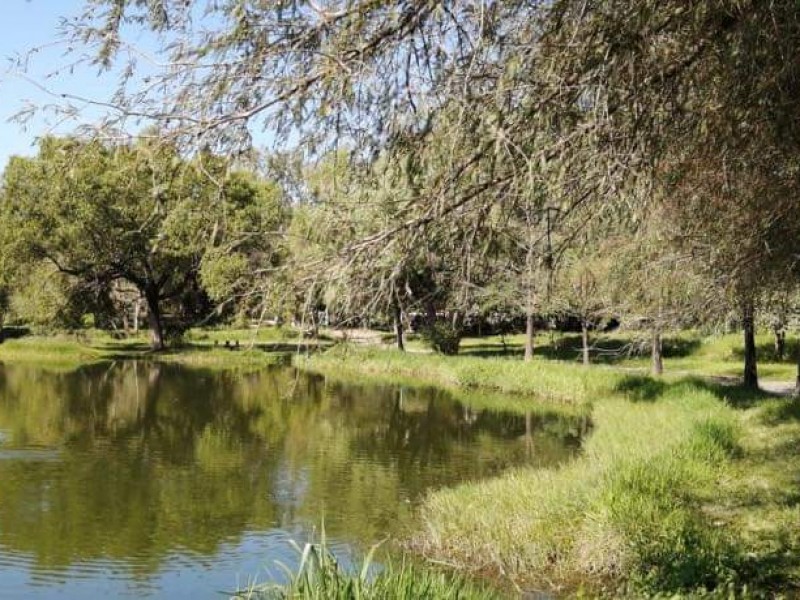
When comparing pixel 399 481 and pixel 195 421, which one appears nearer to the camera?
pixel 399 481

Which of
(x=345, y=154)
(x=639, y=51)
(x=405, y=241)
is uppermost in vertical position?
(x=639, y=51)

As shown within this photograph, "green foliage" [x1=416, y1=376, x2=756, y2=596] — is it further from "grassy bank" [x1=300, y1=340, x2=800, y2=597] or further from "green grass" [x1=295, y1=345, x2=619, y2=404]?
"green grass" [x1=295, y1=345, x2=619, y2=404]

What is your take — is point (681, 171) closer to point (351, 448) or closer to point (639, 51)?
point (639, 51)

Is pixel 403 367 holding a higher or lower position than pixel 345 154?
lower

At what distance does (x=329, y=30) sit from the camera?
4719mm

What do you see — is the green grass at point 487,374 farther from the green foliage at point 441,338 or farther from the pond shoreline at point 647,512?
the pond shoreline at point 647,512

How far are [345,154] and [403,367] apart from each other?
23798 mm

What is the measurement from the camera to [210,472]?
13.6m

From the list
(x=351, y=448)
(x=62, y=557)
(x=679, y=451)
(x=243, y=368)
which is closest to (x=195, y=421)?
(x=351, y=448)

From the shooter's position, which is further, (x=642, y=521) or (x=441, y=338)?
(x=441, y=338)

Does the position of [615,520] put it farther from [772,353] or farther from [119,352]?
[119,352]

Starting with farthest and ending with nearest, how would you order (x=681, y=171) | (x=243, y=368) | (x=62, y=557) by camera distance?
(x=243, y=368) → (x=62, y=557) → (x=681, y=171)

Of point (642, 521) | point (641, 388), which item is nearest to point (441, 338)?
point (641, 388)

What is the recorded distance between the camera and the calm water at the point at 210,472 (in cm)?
899
